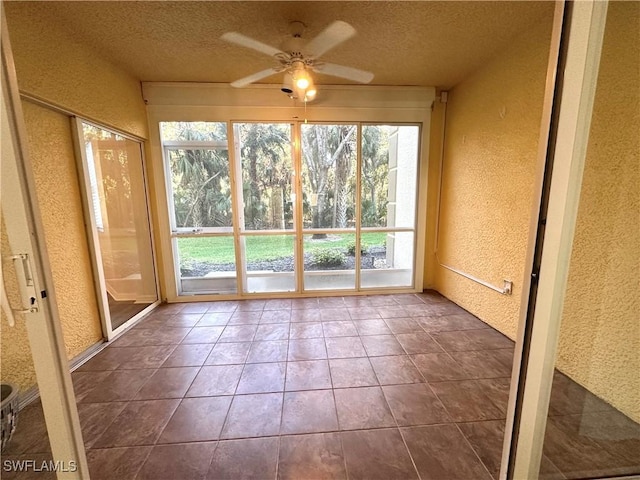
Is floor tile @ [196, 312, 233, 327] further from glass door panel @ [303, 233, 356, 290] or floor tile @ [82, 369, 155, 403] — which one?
glass door panel @ [303, 233, 356, 290]

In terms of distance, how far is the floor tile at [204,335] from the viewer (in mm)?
2536

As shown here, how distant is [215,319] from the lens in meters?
2.99

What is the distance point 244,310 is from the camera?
323 centimetres

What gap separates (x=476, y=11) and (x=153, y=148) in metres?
3.46

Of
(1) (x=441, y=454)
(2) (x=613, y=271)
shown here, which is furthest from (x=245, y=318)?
(2) (x=613, y=271)

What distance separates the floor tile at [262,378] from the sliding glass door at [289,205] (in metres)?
1.60

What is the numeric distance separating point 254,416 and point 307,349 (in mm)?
779

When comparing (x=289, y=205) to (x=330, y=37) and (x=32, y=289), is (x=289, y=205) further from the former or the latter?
(x=32, y=289)

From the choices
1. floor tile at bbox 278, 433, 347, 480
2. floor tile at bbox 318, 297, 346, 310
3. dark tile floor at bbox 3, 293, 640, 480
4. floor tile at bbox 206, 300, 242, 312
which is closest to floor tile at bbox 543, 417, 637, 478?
dark tile floor at bbox 3, 293, 640, 480

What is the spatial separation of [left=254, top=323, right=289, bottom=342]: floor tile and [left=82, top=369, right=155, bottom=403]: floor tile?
91cm

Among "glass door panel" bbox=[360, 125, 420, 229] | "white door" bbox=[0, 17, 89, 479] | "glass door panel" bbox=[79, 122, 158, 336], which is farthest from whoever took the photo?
"glass door panel" bbox=[360, 125, 420, 229]

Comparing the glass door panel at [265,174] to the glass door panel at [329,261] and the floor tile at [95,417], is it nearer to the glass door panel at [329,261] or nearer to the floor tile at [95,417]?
the glass door panel at [329,261]

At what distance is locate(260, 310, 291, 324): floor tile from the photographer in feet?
9.58

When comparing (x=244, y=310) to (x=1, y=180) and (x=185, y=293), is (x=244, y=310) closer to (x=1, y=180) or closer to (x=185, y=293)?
→ (x=185, y=293)
